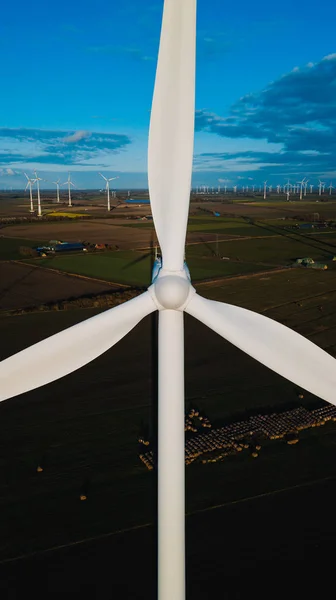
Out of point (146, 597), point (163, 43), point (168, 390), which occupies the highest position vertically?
Answer: point (163, 43)

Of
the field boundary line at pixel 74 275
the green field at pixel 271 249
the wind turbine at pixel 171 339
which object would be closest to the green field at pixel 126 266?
the field boundary line at pixel 74 275

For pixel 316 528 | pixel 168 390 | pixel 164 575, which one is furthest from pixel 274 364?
pixel 316 528

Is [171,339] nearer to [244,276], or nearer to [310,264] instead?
[244,276]

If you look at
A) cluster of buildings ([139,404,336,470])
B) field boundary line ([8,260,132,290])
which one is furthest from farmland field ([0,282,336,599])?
field boundary line ([8,260,132,290])

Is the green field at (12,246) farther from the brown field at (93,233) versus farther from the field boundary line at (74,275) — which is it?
the field boundary line at (74,275)

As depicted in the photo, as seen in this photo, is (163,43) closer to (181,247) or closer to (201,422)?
(181,247)
